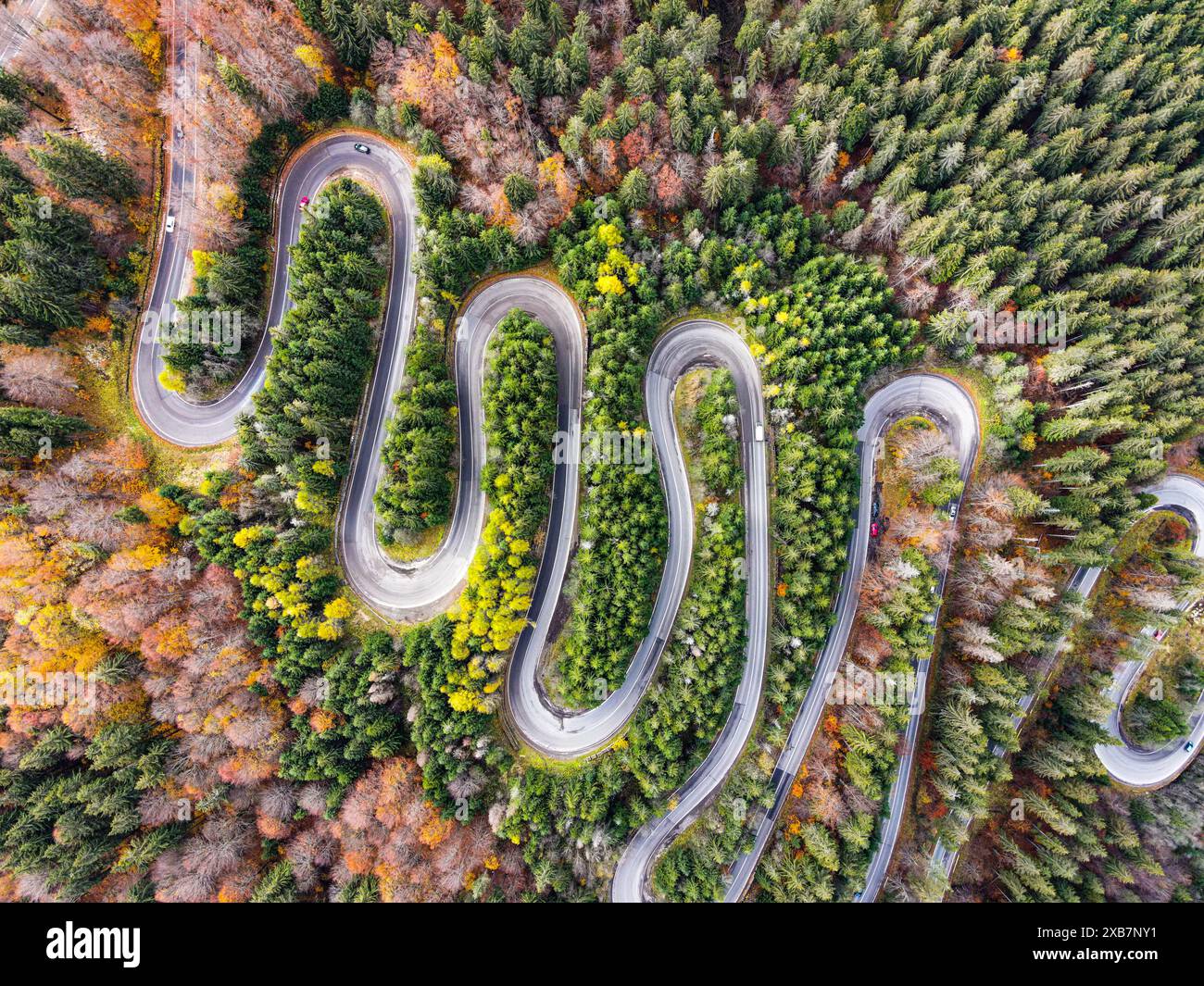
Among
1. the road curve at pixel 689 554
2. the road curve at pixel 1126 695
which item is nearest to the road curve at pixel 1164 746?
the road curve at pixel 1126 695

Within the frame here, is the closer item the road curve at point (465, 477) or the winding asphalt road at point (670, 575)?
the road curve at point (465, 477)

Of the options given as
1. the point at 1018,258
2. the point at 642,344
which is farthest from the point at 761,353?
the point at 1018,258

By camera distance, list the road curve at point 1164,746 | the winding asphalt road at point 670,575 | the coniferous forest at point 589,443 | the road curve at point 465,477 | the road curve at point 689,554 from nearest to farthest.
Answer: the coniferous forest at point 589,443 < the road curve at point 465,477 < the winding asphalt road at point 670,575 < the road curve at point 689,554 < the road curve at point 1164,746

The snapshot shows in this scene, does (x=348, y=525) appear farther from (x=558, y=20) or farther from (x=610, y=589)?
(x=558, y=20)

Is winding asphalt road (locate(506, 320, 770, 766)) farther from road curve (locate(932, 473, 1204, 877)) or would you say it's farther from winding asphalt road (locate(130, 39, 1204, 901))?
road curve (locate(932, 473, 1204, 877))

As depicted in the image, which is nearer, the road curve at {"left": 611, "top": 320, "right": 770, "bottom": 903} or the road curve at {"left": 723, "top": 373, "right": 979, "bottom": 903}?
the road curve at {"left": 611, "top": 320, "right": 770, "bottom": 903}

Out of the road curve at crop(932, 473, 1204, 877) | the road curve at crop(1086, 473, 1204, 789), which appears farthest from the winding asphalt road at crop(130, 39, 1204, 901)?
the road curve at crop(1086, 473, 1204, 789)

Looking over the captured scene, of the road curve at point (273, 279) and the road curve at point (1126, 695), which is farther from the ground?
the road curve at point (273, 279)

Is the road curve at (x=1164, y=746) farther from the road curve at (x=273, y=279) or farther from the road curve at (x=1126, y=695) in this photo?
the road curve at (x=273, y=279)

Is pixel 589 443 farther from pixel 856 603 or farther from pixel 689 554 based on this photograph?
pixel 856 603

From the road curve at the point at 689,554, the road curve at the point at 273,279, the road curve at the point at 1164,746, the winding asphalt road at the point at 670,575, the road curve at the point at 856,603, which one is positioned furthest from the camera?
the road curve at the point at 1164,746

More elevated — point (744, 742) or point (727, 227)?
point (727, 227)
